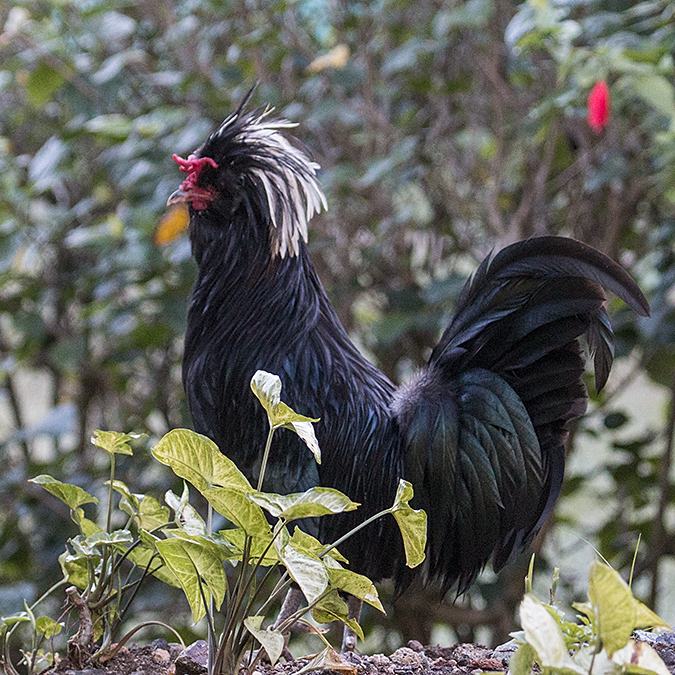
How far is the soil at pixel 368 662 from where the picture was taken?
126 centimetres

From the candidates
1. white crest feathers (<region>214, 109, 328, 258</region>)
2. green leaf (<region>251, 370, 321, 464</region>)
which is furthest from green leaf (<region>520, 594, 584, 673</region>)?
white crest feathers (<region>214, 109, 328, 258</region>)

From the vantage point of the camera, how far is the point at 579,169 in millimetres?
2861

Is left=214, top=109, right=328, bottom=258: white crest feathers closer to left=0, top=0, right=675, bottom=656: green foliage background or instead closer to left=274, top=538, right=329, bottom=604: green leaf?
left=274, top=538, right=329, bottom=604: green leaf

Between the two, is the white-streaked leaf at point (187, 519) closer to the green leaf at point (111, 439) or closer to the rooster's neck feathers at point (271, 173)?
the green leaf at point (111, 439)

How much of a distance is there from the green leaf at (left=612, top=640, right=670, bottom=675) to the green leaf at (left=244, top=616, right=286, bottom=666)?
15.5 inches

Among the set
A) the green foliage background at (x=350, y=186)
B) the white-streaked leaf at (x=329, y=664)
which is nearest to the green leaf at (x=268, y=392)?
the white-streaked leaf at (x=329, y=664)

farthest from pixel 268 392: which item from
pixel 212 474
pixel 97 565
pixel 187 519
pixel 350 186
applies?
pixel 350 186

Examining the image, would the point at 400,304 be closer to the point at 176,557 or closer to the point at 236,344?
the point at 236,344

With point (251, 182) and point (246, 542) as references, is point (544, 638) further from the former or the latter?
point (251, 182)

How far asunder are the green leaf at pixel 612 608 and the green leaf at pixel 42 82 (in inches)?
96.2

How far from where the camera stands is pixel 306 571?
3.30ft

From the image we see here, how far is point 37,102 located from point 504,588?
235cm

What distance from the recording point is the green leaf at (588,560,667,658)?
2.73ft

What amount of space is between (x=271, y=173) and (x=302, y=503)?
0.79m
